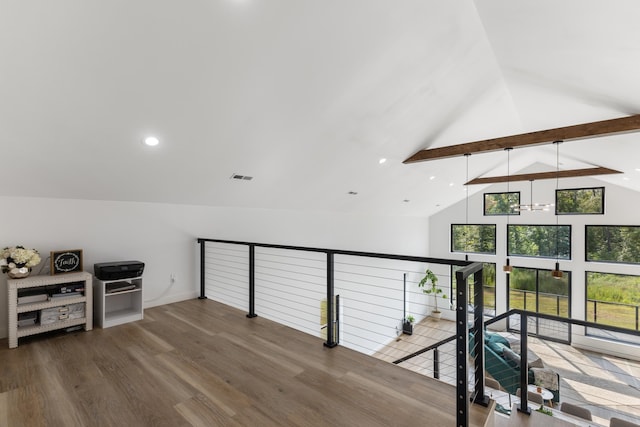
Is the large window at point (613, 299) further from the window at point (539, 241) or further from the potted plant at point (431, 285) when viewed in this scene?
the potted plant at point (431, 285)

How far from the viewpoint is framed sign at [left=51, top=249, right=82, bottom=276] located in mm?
3375

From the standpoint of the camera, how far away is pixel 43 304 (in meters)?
3.13

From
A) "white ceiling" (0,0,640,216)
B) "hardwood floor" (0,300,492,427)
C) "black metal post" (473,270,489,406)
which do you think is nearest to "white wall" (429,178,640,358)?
"white ceiling" (0,0,640,216)

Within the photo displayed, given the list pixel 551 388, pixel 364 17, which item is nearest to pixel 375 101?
pixel 364 17

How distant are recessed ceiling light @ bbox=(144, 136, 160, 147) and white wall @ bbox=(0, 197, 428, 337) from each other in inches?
55.7

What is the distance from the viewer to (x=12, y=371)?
251 cm

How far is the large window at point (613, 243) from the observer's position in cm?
834

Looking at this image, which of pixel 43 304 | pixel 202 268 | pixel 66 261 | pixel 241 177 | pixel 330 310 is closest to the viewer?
pixel 330 310

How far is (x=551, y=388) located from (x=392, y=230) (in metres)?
4.90

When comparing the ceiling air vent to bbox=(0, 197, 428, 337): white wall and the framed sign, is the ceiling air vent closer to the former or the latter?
bbox=(0, 197, 428, 337): white wall

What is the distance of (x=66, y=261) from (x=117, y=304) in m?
0.81

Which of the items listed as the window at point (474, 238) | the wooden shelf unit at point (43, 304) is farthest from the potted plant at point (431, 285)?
the wooden shelf unit at point (43, 304)

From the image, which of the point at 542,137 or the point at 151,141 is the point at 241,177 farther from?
the point at 542,137

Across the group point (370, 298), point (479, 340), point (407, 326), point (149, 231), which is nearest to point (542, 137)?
point (479, 340)
